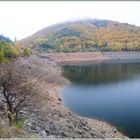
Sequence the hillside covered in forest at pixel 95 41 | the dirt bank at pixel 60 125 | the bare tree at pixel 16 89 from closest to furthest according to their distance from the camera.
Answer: the bare tree at pixel 16 89 → the dirt bank at pixel 60 125 → the hillside covered in forest at pixel 95 41

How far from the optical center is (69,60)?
63531mm

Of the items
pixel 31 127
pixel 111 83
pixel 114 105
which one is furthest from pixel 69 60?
pixel 31 127

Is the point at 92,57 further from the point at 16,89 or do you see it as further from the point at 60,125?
the point at 16,89

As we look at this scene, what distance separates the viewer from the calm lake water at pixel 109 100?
59.1ft

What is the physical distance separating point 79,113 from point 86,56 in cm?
4711

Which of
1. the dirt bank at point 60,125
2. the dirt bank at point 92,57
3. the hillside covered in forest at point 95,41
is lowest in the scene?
the dirt bank at point 92,57

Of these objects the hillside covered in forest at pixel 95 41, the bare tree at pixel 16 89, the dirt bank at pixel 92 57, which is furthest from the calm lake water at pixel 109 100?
the hillside covered in forest at pixel 95 41

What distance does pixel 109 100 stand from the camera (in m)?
23.5

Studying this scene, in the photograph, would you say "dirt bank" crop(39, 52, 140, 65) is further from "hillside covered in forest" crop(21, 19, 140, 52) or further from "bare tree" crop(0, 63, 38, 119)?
"bare tree" crop(0, 63, 38, 119)

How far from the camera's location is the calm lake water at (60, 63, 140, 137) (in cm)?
1800

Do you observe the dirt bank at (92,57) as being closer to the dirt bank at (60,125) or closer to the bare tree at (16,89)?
the dirt bank at (60,125)

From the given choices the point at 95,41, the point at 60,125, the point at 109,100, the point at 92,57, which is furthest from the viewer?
the point at 95,41

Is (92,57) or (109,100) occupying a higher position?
(109,100)

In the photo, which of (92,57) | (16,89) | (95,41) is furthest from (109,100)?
(95,41)
